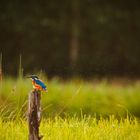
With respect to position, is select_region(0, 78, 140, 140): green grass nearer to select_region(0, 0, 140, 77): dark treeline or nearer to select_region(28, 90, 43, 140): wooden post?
select_region(28, 90, 43, 140): wooden post

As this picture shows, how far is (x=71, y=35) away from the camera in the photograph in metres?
18.1

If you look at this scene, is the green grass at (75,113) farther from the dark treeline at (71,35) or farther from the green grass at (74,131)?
the dark treeline at (71,35)

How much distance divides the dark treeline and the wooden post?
12.2 m

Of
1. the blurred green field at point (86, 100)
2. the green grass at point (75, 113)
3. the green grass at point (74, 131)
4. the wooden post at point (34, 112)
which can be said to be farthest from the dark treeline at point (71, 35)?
the wooden post at point (34, 112)

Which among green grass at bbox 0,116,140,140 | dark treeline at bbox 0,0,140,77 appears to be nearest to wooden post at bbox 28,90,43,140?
green grass at bbox 0,116,140,140

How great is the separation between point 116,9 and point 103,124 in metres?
11.8

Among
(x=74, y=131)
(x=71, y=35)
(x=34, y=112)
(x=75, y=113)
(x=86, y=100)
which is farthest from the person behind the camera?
(x=71, y=35)

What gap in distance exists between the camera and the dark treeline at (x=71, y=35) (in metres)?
18.1

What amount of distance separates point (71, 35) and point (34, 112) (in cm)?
1260

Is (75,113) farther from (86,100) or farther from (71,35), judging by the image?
(71,35)

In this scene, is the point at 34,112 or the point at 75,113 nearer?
the point at 34,112

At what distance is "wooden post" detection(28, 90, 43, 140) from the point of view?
18.0 ft

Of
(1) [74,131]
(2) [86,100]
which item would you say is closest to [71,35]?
(2) [86,100]

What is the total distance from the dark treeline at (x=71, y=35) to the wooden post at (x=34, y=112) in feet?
40.0
